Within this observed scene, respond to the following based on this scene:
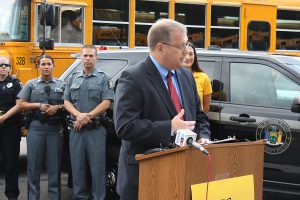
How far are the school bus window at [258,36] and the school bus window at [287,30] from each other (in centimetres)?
27

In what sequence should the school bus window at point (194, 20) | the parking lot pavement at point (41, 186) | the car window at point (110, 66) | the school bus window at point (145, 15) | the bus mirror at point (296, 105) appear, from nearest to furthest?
the bus mirror at point (296, 105), the car window at point (110, 66), the parking lot pavement at point (41, 186), the school bus window at point (145, 15), the school bus window at point (194, 20)

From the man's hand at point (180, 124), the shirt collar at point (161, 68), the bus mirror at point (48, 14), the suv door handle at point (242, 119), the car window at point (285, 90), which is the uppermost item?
the bus mirror at point (48, 14)

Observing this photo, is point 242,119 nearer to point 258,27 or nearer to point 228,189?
point 228,189

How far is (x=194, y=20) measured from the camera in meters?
11.1

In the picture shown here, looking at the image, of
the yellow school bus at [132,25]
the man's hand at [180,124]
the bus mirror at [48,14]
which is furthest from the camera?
the yellow school bus at [132,25]

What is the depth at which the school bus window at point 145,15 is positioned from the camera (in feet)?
35.0

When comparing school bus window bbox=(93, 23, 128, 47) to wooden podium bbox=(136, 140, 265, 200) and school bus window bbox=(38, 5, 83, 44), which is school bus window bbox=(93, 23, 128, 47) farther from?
wooden podium bbox=(136, 140, 265, 200)

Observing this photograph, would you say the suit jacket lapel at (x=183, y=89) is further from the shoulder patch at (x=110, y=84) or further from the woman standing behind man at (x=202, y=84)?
the shoulder patch at (x=110, y=84)

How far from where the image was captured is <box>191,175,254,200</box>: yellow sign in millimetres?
2896

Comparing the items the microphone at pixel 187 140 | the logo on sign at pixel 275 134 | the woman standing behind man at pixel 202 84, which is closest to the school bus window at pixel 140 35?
the woman standing behind man at pixel 202 84

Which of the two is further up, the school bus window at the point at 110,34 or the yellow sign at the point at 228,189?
the school bus window at the point at 110,34

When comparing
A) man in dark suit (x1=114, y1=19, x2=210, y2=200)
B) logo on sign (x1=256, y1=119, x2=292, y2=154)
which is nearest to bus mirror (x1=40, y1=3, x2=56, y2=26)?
logo on sign (x1=256, y1=119, x2=292, y2=154)

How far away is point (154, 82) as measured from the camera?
3438 mm

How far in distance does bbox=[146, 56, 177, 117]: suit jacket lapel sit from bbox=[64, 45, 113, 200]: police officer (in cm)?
300
